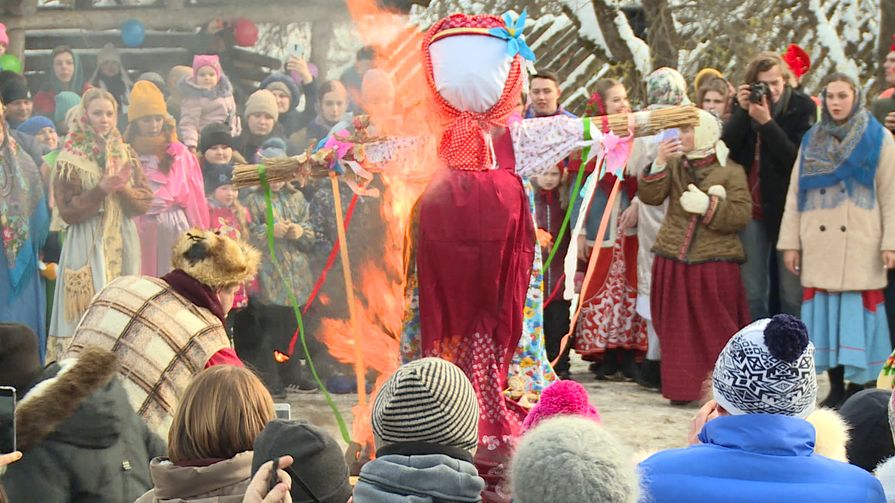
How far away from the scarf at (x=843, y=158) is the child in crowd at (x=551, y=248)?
1579mm

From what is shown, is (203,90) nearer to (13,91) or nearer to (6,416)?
(13,91)

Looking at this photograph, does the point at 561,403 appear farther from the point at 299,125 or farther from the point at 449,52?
the point at 299,125

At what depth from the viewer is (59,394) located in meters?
3.65

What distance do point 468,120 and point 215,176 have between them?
3.17m

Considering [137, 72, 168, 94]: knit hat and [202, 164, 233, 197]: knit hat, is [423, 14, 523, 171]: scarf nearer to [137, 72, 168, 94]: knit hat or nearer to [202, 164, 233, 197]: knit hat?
[202, 164, 233, 197]: knit hat

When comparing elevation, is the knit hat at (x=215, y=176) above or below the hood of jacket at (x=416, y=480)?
above

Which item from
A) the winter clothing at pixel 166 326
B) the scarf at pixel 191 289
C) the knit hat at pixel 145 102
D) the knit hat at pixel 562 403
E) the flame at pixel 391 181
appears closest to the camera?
the knit hat at pixel 562 403

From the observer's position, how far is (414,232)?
5512 mm

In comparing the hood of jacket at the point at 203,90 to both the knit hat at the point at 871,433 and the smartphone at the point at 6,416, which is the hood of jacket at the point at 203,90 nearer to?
the smartphone at the point at 6,416

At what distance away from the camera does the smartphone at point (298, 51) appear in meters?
8.52

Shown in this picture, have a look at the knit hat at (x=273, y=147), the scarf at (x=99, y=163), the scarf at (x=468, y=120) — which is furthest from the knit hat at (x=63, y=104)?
the scarf at (x=468, y=120)

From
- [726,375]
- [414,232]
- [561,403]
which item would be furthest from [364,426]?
[726,375]

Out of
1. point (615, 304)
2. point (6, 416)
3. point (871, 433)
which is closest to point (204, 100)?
point (615, 304)

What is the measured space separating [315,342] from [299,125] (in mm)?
1466
